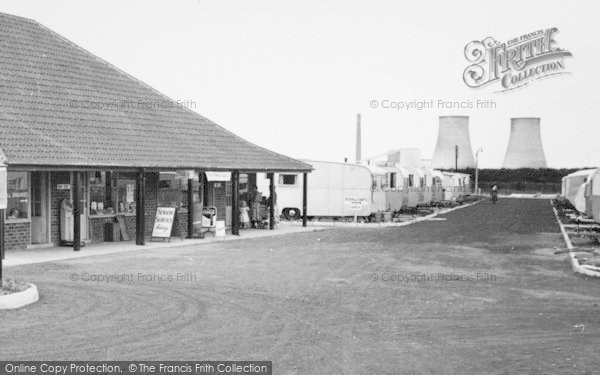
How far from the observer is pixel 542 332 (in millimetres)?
10469

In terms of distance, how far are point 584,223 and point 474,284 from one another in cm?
1879

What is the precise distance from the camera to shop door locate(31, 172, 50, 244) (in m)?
21.2

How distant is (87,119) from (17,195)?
141 inches

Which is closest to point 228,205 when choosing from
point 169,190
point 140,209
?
point 169,190

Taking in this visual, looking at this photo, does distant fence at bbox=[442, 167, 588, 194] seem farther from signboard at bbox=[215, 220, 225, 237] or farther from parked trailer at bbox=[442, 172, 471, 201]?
signboard at bbox=[215, 220, 225, 237]

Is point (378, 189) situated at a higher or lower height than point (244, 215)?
higher

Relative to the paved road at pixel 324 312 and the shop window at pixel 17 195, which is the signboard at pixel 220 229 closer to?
the paved road at pixel 324 312

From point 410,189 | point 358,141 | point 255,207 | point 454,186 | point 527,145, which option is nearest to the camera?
point 255,207

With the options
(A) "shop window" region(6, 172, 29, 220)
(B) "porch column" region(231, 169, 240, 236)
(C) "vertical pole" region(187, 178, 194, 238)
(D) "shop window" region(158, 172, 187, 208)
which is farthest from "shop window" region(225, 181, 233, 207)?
(A) "shop window" region(6, 172, 29, 220)

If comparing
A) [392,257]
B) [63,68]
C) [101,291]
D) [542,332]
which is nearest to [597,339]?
[542,332]

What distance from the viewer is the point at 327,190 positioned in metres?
34.8

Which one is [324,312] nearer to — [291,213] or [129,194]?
[129,194]

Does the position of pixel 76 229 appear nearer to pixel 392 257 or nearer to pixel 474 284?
pixel 392 257

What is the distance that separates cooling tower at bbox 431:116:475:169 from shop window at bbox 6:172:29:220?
7867 centimetres
